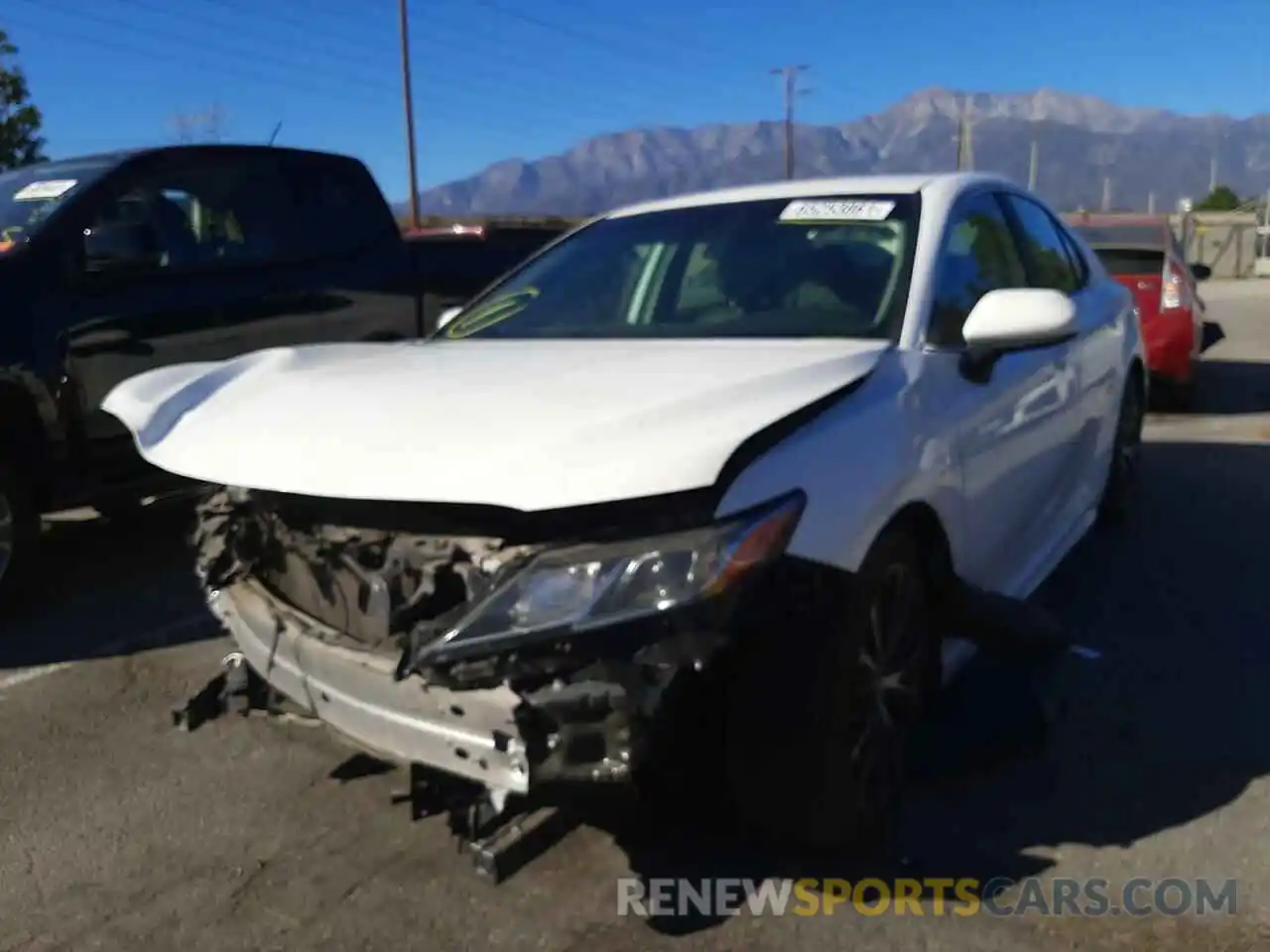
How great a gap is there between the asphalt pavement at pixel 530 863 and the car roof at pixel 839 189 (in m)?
1.61

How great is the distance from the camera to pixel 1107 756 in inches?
131

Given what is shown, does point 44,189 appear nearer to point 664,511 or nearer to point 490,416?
point 490,416

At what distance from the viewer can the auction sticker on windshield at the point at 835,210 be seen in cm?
362

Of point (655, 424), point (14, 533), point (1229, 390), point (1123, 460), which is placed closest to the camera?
point (655, 424)

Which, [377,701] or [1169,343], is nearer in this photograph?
[377,701]

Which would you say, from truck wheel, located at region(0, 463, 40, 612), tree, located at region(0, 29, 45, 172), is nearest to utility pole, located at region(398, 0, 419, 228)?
tree, located at region(0, 29, 45, 172)

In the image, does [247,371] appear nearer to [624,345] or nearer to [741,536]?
[624,345]

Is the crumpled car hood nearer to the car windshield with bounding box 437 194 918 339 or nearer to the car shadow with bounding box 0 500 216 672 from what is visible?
the car windshield with bounding box 437 194 918 339

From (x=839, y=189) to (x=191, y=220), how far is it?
3367 millimetres

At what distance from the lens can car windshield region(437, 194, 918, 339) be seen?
338cm

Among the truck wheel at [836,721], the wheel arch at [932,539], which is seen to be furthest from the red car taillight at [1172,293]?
the truck wheel at [836,721]

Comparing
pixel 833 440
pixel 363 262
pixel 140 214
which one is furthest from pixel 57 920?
pixel 363 262

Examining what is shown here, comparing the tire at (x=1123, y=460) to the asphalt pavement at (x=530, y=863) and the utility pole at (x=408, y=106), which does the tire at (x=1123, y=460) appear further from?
the utility pole at (x=408, y=106)

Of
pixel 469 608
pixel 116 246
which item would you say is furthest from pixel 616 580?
pixel 116 246
